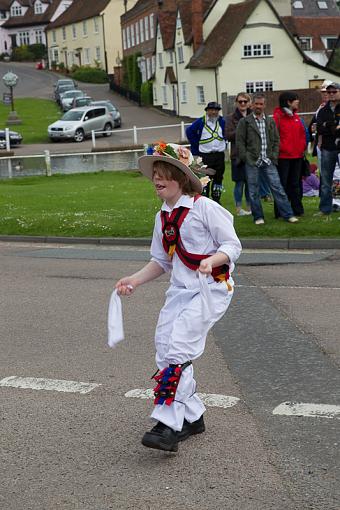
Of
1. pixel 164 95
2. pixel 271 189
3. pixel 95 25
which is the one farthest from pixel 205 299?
pixel 95 25

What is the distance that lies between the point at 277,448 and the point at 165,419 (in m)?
0.67

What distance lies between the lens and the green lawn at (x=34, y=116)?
180 feet

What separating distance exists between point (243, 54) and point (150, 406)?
182 ft

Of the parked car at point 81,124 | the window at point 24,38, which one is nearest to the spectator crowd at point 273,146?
the parked car at point 81,124

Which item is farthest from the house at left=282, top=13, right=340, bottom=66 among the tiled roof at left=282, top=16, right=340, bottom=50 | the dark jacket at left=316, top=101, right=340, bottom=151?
the dark jacket at left=316, top=101, right=340, bottom=151

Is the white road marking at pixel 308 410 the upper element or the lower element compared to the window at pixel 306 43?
lower

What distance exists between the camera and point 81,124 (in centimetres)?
5081

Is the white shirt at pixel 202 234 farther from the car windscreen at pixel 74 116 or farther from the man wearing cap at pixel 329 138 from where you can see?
the car windscreen at pixel 74 116

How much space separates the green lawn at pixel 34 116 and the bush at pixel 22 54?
36348 millimetres

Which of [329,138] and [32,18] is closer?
[329,138]

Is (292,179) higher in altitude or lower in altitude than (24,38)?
lower

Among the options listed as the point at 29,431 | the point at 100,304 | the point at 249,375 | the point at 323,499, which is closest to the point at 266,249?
the point at 100,304

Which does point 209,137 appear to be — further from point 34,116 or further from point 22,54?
point 22,54

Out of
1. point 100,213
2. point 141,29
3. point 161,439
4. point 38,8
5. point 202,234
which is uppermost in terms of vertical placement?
point 38,8
